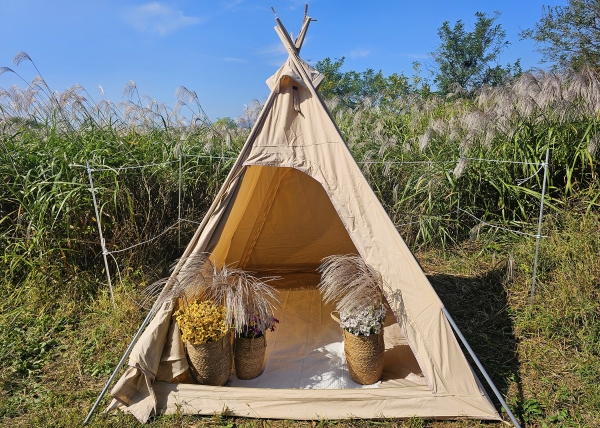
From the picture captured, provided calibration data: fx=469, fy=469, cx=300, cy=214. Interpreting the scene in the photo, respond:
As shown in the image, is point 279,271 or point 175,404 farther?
point 279,271

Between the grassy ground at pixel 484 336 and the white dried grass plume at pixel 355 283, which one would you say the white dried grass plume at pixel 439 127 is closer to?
the grassy ground at pixel 484 336

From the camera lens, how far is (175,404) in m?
2.56

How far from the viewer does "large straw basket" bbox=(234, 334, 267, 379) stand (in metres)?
2.76

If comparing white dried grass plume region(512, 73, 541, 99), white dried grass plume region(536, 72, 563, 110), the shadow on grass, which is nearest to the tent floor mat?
the shadow on grass

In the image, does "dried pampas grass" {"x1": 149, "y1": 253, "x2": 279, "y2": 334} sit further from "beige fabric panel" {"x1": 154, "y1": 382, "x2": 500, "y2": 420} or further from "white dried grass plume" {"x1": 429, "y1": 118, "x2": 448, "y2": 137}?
"white dried grass plume" {"x1": 429, "y1": 118, "x2": 448, "y2": 137}

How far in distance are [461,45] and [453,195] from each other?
986 centimetres

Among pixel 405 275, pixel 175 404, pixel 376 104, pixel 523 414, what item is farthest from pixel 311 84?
pixel 376 104

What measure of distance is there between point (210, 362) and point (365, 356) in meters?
0.88

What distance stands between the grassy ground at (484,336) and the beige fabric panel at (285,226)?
950 mm

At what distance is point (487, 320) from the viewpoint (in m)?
3.51

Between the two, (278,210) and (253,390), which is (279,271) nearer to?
(278,210)

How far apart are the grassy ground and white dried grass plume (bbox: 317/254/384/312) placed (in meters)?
0.62

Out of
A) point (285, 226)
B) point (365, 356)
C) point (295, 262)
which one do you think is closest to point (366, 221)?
point (365, 356)

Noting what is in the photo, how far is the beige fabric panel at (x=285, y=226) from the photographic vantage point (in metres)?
3.95
